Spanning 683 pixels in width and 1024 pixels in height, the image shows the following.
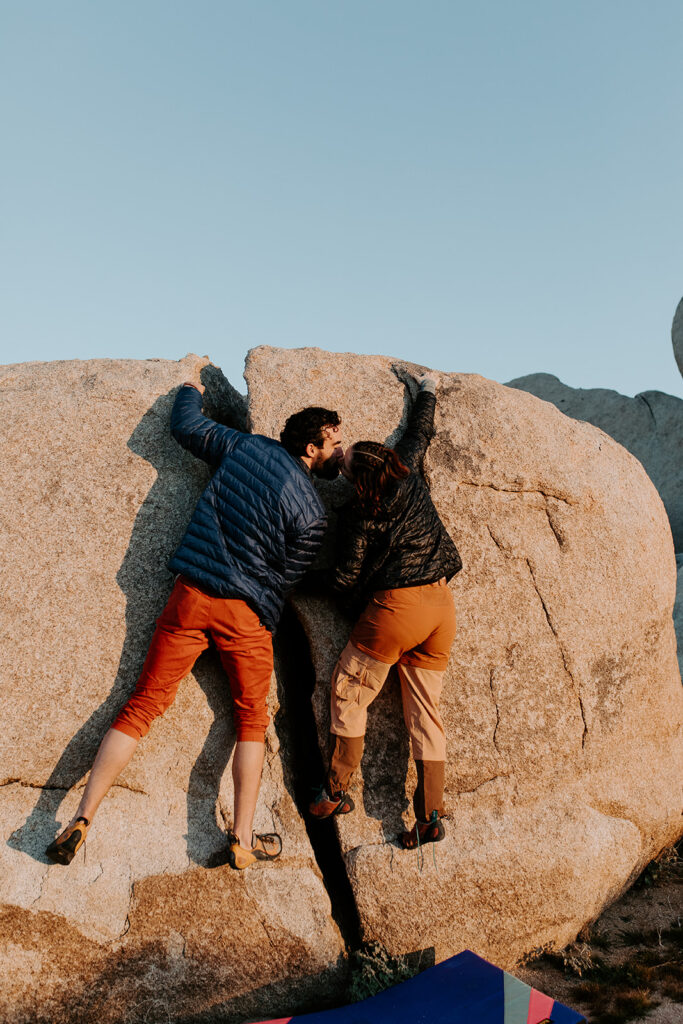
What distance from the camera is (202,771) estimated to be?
5.05 meters

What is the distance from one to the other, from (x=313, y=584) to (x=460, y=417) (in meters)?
1.87

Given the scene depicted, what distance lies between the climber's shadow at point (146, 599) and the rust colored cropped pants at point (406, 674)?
2.81ft

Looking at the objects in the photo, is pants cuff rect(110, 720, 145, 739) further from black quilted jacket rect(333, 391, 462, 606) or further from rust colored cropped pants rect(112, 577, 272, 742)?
black quilted jacket rect(333, 391, 462, 606)

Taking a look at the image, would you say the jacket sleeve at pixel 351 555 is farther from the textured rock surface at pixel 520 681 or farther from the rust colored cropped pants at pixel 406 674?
the textured rock surface at pixel 520 681

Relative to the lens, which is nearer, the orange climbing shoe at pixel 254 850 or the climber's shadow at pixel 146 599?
the orange climbing shoe at pixel 254 850

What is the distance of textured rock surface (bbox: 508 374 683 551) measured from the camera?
1608 centimetres

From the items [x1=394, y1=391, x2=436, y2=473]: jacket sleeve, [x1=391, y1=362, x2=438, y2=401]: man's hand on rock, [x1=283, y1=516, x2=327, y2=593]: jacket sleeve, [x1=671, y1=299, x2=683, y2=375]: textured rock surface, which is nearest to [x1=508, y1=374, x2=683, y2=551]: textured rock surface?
[x1=671, y1=299, x2=683, y2=375]: textured rock surface

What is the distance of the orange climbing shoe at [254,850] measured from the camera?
4.62m

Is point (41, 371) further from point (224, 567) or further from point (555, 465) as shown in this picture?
point (555, 465)

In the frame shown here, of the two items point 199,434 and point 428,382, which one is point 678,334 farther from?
point 199,434

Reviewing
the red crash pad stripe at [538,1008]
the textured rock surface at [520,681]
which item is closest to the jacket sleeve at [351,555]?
the textured rock surface at [520,681]

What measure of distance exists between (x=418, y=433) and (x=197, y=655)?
235 cm

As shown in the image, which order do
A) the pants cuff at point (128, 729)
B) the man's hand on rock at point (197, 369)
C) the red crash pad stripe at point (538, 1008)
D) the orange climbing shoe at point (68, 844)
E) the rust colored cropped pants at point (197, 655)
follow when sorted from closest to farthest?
the red crash pad stripe at point (538, 1008), the orange climbing shoe at point (68, 844), the pants cuff at point (128, 729), the rust colored cropped pants at point (197, 655), the man's hand on rock at point (197, 369)

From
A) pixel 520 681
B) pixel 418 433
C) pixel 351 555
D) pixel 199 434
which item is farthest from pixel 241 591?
pixel 520 681
